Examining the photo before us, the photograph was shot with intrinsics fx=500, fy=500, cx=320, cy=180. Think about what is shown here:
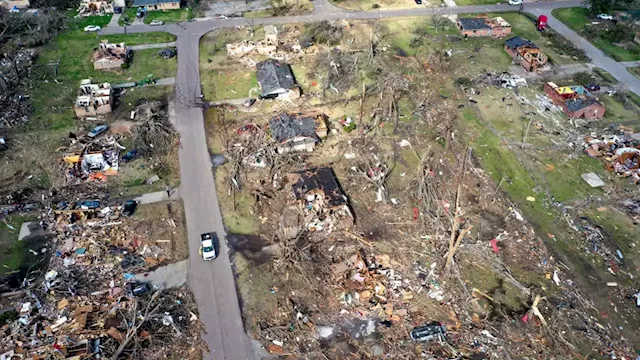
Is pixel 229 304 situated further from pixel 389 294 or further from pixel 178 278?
pixel 389 294

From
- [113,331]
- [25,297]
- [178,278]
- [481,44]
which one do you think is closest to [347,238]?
[178,278]

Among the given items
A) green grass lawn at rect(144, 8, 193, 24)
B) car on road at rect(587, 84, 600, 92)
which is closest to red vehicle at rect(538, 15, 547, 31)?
car on road at rect(587, 84, 600, 92)

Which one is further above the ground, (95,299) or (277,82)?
(277,82)

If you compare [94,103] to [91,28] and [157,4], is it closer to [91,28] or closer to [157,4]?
[91,28]

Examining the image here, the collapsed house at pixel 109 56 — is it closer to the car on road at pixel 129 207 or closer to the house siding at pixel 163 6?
the house siding at pixel 163 6

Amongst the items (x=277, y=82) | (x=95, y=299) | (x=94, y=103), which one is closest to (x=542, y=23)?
(x=277, y=82)

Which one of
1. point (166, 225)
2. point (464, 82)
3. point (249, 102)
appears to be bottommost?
point (166, 225)

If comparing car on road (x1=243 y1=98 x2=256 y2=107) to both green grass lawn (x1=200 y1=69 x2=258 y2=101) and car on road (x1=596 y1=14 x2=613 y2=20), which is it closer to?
green grass lawn (x1=200 y1=69 x2=258 y2=101)
